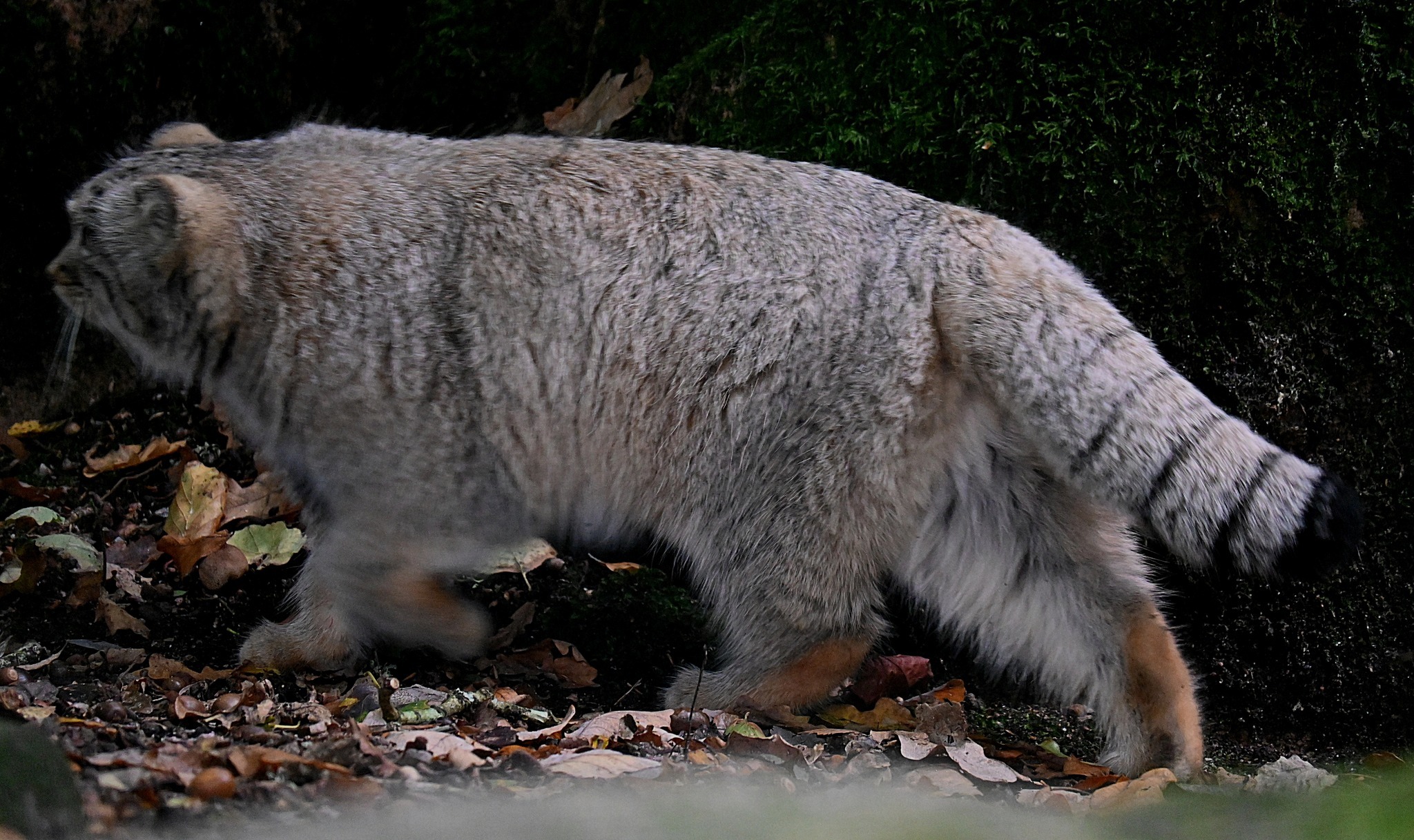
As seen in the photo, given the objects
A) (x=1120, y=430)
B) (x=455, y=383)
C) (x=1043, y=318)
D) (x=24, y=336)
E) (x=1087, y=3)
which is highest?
(x=1087, y=3)

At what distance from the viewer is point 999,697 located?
4809 millimetres

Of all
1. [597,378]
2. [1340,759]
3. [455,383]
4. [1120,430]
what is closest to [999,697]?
[1340,759]

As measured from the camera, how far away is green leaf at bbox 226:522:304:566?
5.29m

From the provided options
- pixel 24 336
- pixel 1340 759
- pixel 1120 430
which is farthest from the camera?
pixel 24 336

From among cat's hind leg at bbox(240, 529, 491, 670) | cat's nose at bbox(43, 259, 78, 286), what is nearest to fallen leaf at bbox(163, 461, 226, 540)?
cat's hind leg at bbox(240, 529, 491, 670)

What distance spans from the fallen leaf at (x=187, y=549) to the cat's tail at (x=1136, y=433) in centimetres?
341

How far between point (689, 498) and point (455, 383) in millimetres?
943

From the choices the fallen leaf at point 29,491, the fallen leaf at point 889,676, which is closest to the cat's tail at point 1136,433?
the fallen leaf at point 889,676

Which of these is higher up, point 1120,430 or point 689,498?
point 1120,430

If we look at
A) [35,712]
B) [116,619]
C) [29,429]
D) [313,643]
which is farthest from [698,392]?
[29,429]

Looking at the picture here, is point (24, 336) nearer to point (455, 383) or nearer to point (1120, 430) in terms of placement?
point (455, 383)

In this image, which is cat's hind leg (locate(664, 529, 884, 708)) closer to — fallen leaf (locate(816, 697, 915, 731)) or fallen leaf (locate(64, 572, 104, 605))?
fallen leaf (locate(816, 697, 915, 731))

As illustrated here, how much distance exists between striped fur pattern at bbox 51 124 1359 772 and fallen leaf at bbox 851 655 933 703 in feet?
1.32

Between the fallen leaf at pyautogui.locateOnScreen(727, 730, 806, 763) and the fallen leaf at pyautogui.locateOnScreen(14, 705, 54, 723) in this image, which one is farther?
the fallen leaf at pyautogui.locateOnScreen(727, 730, 806, 763)
